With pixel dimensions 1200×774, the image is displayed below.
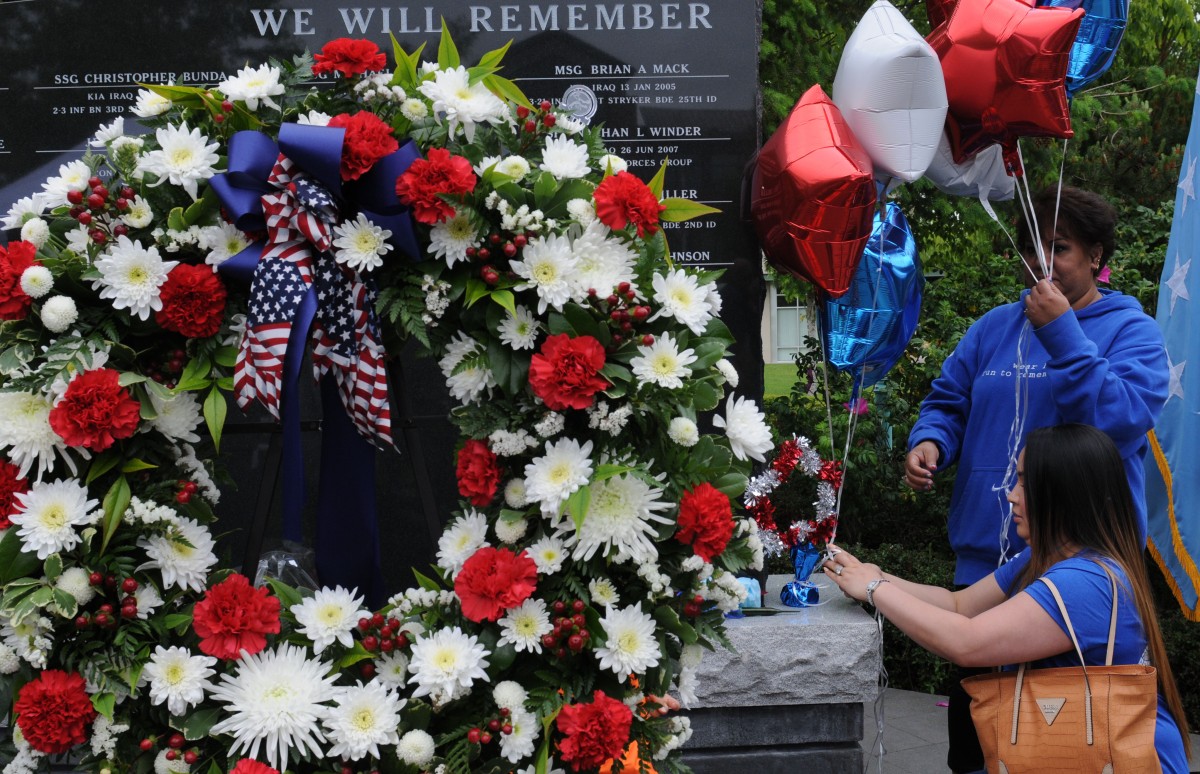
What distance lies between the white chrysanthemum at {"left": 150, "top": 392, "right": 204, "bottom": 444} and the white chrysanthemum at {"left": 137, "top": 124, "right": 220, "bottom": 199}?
41 centimetres

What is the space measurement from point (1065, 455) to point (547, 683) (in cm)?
122

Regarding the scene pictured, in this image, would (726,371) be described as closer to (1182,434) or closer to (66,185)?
(66,185)

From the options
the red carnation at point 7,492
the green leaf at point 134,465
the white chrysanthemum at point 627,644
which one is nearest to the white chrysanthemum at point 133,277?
the green leaf at point 134,465

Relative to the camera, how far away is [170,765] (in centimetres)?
201

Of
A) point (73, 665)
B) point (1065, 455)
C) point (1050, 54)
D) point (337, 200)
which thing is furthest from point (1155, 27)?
point (73, 665)

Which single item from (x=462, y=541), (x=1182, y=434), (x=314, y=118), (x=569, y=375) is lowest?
(x=1182, y=434)

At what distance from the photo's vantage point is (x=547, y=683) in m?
2.07

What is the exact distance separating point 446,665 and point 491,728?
153mm

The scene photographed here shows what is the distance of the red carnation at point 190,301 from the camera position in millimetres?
2072

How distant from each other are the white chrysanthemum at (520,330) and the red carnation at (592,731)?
693 mm

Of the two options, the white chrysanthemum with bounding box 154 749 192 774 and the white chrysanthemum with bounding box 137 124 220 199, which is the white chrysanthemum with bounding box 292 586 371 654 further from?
the white chrysanthemum with bounding box 137 124 220 199

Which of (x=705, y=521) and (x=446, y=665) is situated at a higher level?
(x=705, y=521)

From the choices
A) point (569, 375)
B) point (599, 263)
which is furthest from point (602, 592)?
point (599, 263)

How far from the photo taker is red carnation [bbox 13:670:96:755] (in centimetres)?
199
